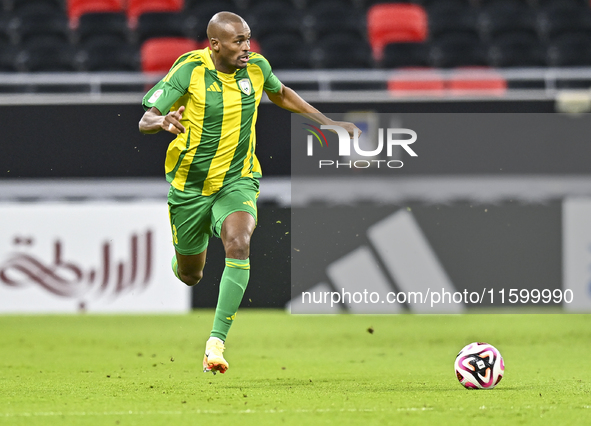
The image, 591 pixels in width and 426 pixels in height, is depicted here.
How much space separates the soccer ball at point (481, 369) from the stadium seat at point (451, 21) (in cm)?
839

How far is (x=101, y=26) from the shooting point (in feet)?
41.5

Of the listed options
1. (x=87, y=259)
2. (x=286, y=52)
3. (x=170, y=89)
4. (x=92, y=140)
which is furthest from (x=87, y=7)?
(x=170, y=89)

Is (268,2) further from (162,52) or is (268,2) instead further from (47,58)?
(47,58)

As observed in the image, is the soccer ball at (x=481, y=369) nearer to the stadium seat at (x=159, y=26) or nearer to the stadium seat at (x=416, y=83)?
the stadium seat at (x=416, y=83)

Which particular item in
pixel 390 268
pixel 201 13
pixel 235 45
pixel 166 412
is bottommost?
pixel 166 412

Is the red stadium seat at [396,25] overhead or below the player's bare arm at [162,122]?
overhead

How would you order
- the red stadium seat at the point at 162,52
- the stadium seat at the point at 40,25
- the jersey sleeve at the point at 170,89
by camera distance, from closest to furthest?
1. the jersey sleeve at the point at 170,89
2. the red stadium seat at the point at 162,52
3. the stadium seat at the point at 40,25

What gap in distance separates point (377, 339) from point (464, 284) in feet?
7.00

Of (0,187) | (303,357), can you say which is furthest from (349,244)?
(0,187)

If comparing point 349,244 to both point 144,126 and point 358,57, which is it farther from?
point 144,126

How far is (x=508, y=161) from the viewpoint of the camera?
34.0ft

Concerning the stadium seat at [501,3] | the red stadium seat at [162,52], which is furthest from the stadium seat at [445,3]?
the red stadium seat at [162,52]

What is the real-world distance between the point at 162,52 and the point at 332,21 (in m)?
2.48

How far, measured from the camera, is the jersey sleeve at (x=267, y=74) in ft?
A: 19.4
